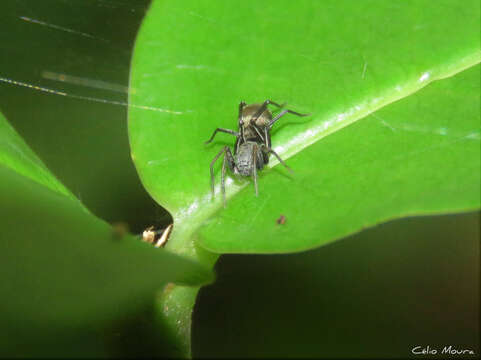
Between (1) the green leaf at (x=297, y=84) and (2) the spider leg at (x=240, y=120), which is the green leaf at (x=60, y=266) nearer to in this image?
(1) the green leaf at (x=297, y=84)

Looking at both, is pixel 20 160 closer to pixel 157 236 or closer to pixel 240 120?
pixel 157 236

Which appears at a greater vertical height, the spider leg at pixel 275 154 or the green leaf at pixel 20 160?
the spider leg at pixel 275 154

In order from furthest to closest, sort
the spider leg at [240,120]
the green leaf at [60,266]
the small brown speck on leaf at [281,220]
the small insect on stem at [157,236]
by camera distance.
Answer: the spider leg at [240,120], the small insect on stem at [157,236], the small brown speck on leaf at [281,220], the green leaf at [60,266]

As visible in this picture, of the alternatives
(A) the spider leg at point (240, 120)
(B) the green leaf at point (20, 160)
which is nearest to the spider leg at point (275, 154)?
(A) the spider leg at point (240, 120)

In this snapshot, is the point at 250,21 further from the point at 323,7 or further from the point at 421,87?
the point at 421,87

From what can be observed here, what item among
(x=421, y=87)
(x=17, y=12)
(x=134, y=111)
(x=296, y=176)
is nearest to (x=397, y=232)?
(x=421, y=87)
